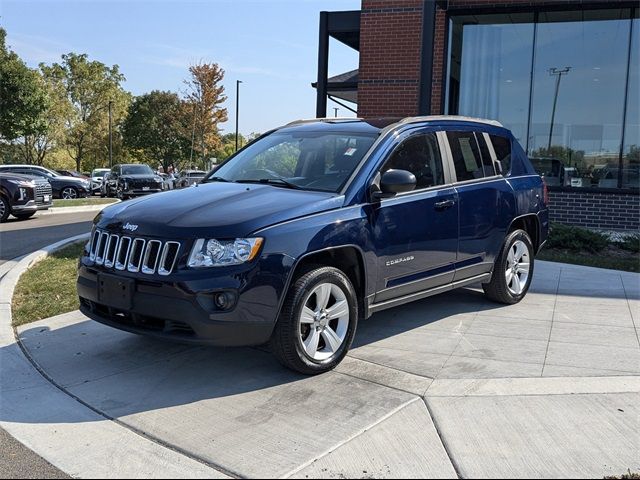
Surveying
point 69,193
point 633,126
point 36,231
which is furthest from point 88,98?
point 633,126

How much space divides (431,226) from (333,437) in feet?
7.43

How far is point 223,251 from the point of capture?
384 centimetres

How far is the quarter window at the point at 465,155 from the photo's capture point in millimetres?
5535

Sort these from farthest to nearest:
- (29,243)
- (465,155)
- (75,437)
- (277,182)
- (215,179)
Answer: (29,243), (465,155), (215,179), (277,182), (75,437)

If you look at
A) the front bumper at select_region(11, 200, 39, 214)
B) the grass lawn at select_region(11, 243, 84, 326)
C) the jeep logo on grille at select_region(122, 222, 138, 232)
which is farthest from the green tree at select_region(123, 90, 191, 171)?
the jeep logo on grille at select_region(122, 222, 138, 232)

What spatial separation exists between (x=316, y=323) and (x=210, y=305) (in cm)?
81

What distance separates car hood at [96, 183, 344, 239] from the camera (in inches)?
154

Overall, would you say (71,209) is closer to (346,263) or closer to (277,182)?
(277,182)

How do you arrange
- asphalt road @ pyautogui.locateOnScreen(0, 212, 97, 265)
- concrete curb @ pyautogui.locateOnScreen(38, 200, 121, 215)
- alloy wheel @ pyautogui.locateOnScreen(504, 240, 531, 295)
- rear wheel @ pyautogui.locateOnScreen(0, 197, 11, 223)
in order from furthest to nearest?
concrete curb @ pyautogui.locateOnScreen(38, 200, 121, 215), rear wheel @ pyautogui.locateOnScreen(0, 197, 11, 223), asphalt road @ pyautogui.locateOnScreen(0, 212, 97, 265), alloy wheel @ pyautogui.locateOnScreen(504, 240, 531, 295)

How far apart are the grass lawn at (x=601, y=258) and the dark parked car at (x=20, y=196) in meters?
11.4

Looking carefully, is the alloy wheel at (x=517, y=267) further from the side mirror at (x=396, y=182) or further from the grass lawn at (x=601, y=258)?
the grass lawn at (x=601, y=258)

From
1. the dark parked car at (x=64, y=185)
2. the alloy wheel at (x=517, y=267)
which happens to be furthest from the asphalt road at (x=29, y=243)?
the dark parked car at (x=64, y=185)

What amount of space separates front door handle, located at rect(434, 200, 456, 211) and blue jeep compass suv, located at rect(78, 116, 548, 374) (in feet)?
0.06

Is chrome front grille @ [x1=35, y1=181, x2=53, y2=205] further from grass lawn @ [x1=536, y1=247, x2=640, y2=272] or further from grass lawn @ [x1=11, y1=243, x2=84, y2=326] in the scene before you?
grass lawn @ [x1=536, y1=247, x2=640, y2=272]
